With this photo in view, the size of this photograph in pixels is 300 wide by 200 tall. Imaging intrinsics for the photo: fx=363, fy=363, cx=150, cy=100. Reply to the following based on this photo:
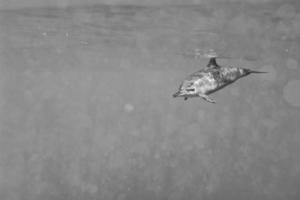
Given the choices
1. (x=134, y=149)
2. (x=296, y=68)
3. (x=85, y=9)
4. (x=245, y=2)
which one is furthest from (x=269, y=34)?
(x=134, y=149)

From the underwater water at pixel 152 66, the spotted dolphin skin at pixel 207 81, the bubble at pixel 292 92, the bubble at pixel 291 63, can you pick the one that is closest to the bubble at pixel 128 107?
the underwater water at pixel 152 66

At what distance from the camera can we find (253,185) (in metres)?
32.3

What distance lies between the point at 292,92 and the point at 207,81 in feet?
194

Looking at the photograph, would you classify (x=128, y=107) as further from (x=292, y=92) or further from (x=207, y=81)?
(x=207, y=81)

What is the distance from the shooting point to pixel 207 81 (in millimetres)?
7219

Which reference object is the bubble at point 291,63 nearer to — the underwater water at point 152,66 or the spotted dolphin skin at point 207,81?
the underwater water at point 152,66

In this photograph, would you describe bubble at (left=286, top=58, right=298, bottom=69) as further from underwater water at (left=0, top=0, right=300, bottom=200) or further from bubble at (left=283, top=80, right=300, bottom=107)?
bubble at (left=283, top=80, right=300, bottom=107)

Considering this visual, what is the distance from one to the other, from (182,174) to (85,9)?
20.4 metres

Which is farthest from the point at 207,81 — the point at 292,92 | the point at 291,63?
the point at 292,92

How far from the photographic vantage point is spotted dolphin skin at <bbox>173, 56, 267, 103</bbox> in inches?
273

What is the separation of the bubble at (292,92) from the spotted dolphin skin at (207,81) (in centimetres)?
4384

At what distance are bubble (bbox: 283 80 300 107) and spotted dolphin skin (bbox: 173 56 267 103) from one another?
43.8 meters

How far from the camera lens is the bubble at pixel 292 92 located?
50375mm

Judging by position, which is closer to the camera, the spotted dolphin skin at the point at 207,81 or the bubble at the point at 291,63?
the spotted dolphin skin at the point at 207,81
